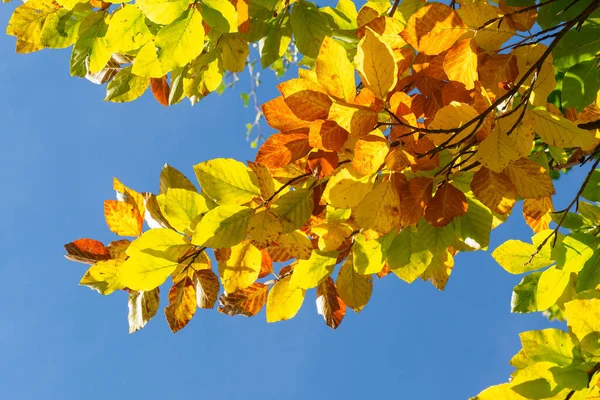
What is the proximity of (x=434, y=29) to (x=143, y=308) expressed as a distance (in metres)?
0.78

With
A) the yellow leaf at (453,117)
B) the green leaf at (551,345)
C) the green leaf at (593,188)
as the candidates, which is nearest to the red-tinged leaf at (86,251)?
the yellow leaf at (453,117)

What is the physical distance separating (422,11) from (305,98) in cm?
27

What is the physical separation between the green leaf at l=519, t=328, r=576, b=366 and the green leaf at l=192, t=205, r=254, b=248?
49 cm

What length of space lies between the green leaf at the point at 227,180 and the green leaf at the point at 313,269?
210 millimetres

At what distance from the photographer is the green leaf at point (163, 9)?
1.07 meters

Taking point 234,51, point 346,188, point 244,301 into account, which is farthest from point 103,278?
point 234,51

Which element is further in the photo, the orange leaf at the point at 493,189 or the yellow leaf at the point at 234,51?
the yellow leaf at the point at 234,51

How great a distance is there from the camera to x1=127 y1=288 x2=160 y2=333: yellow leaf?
3.78ft

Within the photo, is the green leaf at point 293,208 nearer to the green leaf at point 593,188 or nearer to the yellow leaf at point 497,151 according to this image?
the yellow leaf at point 497,151

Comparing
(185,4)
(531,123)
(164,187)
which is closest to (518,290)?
(531,123)

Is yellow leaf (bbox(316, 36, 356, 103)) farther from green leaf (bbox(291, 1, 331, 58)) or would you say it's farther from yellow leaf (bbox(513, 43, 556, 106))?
green leaf (bbox(291, 1, 331, 58))

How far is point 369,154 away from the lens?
89cm

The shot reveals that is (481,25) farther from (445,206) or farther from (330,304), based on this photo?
(330,304)

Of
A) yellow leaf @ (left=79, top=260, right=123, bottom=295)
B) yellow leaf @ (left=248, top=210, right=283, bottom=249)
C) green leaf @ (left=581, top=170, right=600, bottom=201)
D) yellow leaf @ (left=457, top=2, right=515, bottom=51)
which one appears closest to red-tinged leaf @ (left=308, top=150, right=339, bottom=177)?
yellow leaf @ (left=248, top=210, right=283, bottom=249)
